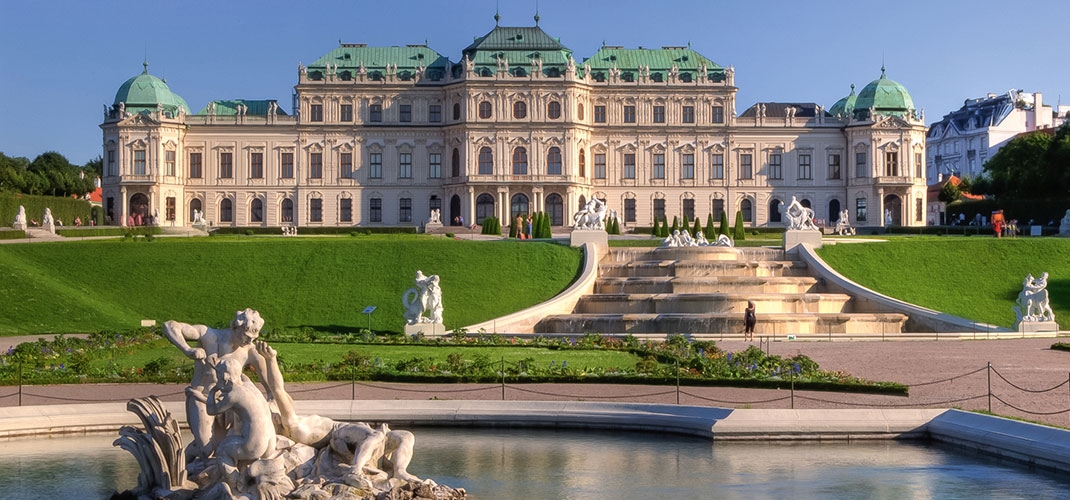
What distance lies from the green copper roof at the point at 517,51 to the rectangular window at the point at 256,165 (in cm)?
1421

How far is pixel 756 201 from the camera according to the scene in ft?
262

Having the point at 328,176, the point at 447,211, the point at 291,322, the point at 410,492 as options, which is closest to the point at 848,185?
the point at 447,211

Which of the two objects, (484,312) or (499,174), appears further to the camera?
(499,174)

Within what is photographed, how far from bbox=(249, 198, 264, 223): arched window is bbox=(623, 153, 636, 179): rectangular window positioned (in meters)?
22.7

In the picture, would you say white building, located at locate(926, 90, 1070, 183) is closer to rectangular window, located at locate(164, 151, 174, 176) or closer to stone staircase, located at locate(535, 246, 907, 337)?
rectangular window, located at locate(164, 151, 174, 176)

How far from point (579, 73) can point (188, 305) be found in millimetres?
41908

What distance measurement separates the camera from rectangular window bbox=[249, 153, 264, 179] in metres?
78.8

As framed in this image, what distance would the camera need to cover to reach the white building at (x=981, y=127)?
12350 cm

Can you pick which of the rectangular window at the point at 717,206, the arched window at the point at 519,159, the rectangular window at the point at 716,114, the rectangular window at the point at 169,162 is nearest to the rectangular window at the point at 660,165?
the rectangular window at the point at 717,206

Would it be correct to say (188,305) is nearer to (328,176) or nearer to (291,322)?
(291,322)

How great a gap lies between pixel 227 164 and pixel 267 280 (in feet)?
124

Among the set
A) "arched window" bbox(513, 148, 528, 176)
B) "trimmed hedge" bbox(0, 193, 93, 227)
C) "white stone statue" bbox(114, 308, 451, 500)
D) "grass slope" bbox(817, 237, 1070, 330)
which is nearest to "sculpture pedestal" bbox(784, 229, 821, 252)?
"grass slope" bbox(817, 237, 1070, 330)

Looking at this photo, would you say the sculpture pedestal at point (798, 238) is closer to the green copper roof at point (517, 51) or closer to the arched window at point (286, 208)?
the green copper roof at point (517, 51)

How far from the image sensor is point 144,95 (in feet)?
256
